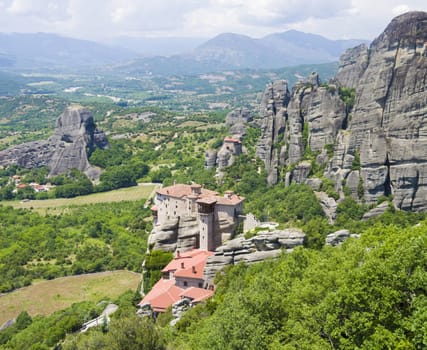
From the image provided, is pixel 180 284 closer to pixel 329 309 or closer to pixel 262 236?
pixel 262 236

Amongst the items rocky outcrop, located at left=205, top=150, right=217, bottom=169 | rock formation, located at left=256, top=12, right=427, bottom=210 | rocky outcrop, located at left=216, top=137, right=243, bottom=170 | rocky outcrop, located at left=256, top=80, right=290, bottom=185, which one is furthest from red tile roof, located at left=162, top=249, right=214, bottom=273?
rocky outcrop, located at left=205, top=150, right=217, bottom=169

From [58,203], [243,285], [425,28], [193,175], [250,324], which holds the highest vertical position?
[425,28]

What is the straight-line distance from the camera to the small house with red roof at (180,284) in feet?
149

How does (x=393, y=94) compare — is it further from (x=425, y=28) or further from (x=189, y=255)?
(x=189, y=255)

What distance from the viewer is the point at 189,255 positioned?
2067 inches

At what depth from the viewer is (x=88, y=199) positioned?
117438mm

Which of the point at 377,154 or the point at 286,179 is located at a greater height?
the point at 377,154

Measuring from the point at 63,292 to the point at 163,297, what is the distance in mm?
25314

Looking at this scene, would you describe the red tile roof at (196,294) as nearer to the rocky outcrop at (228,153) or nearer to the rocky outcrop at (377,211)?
the rocky outcrop at (377,211)

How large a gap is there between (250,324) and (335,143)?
174 ft

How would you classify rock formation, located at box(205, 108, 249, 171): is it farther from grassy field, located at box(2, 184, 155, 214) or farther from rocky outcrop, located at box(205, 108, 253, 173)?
grassy field, located at box(2, 184, 155, 214)

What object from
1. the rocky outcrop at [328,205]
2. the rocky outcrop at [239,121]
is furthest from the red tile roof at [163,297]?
the rocky outcrop at [239,121]

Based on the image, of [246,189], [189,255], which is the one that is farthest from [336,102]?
[189,255]

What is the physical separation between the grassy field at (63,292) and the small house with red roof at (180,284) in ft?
49.9
